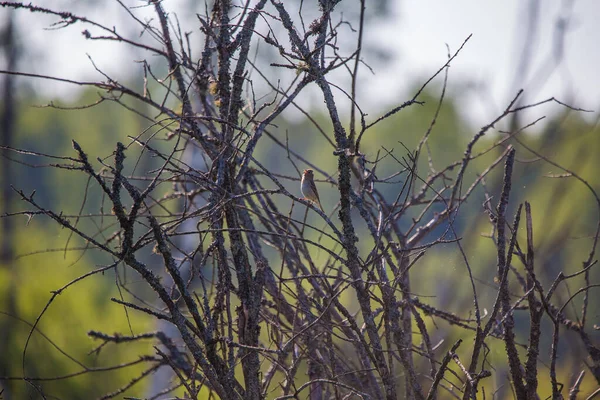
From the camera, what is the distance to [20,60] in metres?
14.9

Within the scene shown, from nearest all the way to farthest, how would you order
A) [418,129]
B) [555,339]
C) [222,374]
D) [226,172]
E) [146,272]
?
[146,272] → [222,374] → [555,339] → [226,172] → [418,129]

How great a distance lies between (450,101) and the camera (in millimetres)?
22078

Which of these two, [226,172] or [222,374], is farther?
[226,172]

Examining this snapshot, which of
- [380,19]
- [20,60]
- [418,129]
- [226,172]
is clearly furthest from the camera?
[418,129]

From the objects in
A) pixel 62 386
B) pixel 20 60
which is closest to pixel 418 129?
pixel 20 60

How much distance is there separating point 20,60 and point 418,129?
16119 mm

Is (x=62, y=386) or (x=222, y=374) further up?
(x=62, y=386)

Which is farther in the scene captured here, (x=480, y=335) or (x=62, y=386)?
(x=62, y=386)

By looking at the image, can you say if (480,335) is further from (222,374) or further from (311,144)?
(311,144)

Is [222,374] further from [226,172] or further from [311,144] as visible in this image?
[311,144]

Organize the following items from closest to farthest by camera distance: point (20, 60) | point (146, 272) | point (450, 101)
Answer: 1. point (146, 272)
2. point (20, 60)
3. point (450, 101)

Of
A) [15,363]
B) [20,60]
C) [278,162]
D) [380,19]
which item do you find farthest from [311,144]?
[15,363]

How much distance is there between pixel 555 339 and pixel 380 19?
61.0 feet

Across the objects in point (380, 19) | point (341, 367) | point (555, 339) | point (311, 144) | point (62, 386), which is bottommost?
point (555, 339)
